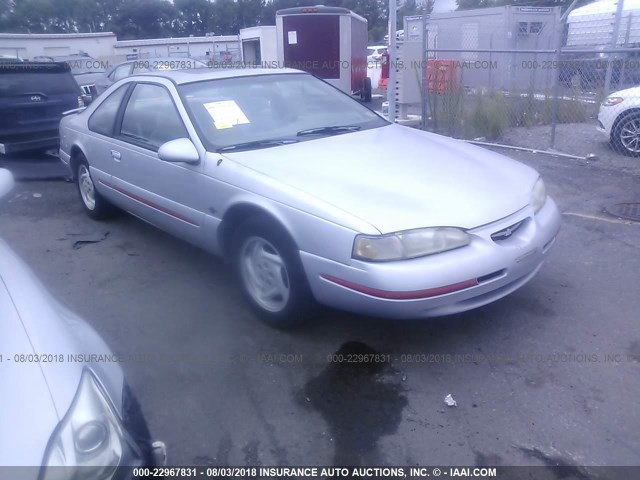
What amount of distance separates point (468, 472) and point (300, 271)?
4.63ft

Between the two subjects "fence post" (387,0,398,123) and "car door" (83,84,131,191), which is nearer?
"car door" (83,84,131,191)

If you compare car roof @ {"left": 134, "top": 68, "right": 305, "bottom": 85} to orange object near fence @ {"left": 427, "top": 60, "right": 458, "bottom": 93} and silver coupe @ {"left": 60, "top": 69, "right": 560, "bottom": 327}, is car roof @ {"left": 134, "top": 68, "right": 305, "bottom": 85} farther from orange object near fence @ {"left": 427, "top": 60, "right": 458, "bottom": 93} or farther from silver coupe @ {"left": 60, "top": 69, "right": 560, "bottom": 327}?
orange object near fence @ {"left": 427, "top": 60, "right": 458, "bottom": 93}

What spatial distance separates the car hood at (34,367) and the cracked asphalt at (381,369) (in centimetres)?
103

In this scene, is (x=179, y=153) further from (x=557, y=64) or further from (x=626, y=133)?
(x=626, y=133)

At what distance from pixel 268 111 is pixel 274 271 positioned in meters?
1.40

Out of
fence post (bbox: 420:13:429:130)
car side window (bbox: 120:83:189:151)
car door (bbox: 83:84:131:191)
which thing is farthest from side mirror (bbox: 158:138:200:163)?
fence post (bbox: 420:13:429:130)

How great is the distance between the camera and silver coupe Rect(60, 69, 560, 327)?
3.26 m

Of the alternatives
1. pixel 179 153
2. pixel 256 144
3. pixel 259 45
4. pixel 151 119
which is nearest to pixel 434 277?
pixel 256 144

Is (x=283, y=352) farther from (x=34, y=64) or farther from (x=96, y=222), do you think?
(x=34, y=64)

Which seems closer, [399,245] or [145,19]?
[399,245]

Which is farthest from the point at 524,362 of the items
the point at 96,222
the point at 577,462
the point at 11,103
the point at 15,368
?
the point at 11,103

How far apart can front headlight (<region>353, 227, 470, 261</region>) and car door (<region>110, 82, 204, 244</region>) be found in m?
1.49

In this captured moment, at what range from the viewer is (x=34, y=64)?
27.9 feet

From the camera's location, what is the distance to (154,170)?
186 inches
